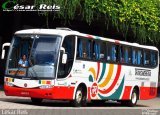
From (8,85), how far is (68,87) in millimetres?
2281

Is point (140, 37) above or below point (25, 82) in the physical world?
above

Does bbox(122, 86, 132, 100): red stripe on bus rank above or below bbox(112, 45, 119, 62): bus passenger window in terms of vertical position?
below

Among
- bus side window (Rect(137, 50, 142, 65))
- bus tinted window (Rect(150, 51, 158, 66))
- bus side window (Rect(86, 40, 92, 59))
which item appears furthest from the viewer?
bus tinted window (Rect(150, 51, 158, 66))

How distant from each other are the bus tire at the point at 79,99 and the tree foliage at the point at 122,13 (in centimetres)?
725

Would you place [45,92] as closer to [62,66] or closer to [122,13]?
[62,66]

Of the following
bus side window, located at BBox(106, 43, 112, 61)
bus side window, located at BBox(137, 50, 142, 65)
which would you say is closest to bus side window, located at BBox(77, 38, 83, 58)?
bus side window, located at BBox(106, 43, 112, 61)

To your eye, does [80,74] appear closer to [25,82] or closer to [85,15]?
[25,82]

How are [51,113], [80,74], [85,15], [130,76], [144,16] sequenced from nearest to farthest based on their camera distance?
1. [51,113]
2. [80,74]
3. [130,76]
4. [85,15]
5. [144,16]

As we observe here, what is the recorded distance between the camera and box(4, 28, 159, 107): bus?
2059 cm

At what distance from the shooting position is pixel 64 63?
68.5 ft

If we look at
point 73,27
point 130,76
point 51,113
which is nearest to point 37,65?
point 51,113

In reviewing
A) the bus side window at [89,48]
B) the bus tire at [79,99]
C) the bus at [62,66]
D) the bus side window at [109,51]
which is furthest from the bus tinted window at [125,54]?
the bus tire at [79,99]

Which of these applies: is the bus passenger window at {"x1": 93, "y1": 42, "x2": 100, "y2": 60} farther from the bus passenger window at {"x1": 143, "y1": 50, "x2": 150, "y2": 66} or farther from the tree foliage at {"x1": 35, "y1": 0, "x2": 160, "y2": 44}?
the tree foliage at {"x1": 35, "y1": 0, "x2": 160, "y2": 44}

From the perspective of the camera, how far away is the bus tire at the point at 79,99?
21594 millimetres
